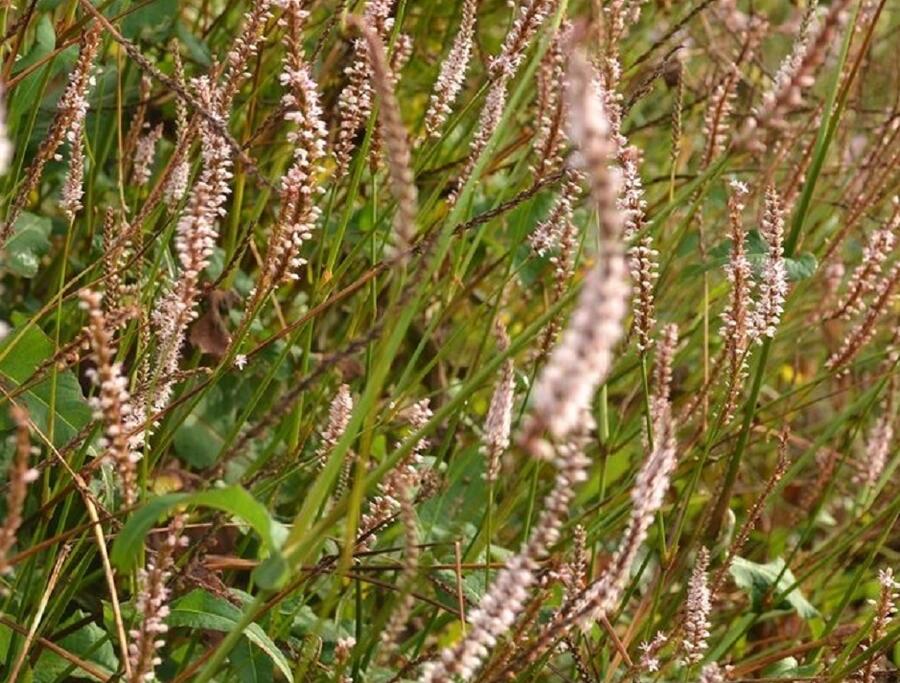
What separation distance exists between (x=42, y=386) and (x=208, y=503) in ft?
1.81

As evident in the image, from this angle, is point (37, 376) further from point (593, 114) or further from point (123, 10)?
point (593, 114)

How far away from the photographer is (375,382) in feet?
2.85

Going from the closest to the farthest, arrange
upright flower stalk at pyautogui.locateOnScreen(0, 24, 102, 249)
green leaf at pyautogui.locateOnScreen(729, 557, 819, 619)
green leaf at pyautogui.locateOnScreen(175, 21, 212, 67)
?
upright flower stalk at pyautogui.locateOnScreen(0, 24, 102, 249), green leaf at pyautogui.locateOnScreen(729, 557, 819, 619), green leaf at pyautogui.locateOnScreen(175, 21, 212, 67)

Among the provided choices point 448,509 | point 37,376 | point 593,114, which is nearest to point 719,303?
point 448,509

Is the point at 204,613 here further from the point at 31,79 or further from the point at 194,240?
the point at 31,79

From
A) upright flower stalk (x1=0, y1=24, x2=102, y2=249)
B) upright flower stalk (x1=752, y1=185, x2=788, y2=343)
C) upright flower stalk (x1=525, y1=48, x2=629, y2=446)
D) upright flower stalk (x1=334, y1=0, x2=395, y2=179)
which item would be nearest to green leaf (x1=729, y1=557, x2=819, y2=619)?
upright flower stalk (x1=752, y1=185, x2=788, y2=343)

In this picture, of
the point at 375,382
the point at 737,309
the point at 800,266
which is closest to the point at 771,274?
the point at 737,309

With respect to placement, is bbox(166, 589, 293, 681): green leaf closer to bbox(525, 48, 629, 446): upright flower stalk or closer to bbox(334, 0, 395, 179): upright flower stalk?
bbox(334, 0, 395, 179): upright flower stalk

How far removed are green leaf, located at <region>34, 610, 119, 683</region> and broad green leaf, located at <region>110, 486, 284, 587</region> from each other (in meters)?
0.45

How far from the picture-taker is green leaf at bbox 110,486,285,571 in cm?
89

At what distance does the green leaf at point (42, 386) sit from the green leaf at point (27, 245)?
33 centimetres

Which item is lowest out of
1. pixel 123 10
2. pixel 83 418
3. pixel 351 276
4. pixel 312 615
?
pixel 312 615

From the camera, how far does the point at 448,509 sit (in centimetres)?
193

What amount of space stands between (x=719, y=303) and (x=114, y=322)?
136 cm
